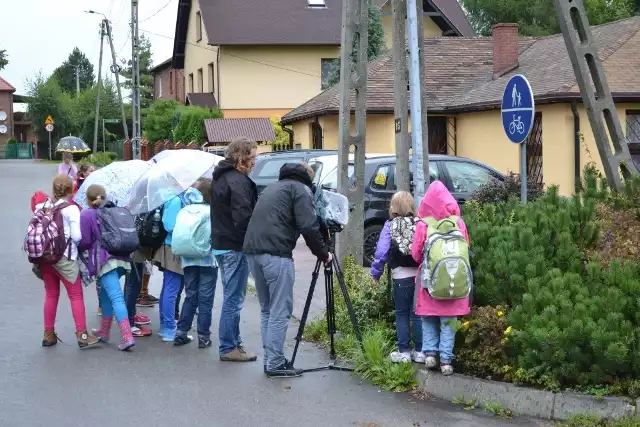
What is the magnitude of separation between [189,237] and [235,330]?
102 cm

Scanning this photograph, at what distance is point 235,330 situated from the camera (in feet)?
29.2

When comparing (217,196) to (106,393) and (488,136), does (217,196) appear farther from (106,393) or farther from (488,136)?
(488,136)

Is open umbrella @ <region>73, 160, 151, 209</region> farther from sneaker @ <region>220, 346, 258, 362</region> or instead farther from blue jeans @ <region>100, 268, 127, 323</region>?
sneaker @ <region>220, 346, 258, 362</region>

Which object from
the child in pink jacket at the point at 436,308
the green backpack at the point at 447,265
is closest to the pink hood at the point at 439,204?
the child in pink jacket at the point at 436,308

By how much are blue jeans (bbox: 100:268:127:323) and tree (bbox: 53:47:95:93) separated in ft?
416

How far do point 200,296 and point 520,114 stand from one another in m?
3.80

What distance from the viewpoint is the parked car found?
15062 mm

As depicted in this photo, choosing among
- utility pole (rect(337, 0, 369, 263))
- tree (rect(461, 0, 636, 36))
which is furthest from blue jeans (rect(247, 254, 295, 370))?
tree (rect(461, 0, 636, 36))

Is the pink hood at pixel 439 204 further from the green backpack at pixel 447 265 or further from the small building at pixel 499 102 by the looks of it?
the small building at pixel 499 102

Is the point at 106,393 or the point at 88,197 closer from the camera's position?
the point at 106,393

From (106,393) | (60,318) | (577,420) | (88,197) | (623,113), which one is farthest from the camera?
(623,113)

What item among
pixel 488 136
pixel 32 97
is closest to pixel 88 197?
pixel 488 136

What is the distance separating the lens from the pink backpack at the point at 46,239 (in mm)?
9031

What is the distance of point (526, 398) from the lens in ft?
23.1
